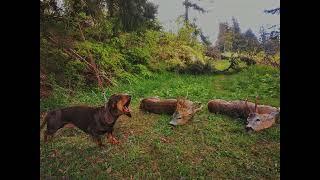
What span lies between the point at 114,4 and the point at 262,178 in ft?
6.84

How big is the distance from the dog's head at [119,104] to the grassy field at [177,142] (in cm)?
6

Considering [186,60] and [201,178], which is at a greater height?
[186,60]

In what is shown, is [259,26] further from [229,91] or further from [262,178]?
[262,178]

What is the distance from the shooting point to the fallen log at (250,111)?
374cm

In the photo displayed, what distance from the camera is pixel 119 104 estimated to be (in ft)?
13.0

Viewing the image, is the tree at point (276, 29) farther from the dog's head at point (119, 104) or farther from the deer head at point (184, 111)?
the dog's head at point (119, 104)

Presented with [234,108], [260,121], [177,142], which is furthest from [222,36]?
[177,142]

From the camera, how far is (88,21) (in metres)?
4.11

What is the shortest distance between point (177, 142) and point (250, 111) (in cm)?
70

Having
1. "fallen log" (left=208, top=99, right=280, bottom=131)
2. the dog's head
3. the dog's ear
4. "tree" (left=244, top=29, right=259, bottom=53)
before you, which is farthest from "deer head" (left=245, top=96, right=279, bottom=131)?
the dog's ear

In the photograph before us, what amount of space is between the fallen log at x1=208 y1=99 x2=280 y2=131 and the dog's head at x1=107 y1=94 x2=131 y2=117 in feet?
2.44

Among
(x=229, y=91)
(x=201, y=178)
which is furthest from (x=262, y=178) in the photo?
(x=229, y=91)
